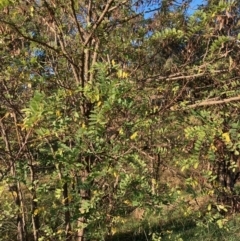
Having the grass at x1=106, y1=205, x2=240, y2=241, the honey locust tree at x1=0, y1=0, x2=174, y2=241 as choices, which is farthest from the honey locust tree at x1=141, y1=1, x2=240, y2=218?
the grass at x1=106, y1=205, x2=240, y2=241

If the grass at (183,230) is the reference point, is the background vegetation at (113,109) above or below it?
above

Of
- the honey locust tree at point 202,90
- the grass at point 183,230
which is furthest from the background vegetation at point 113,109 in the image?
the grass at point 183,230

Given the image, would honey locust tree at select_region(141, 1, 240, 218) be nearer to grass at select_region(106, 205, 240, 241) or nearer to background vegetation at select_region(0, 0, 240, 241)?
background vegetation at select_region(0, 0, 240, 241)

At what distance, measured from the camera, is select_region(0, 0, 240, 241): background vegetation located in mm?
2217

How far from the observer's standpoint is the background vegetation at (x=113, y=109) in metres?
2.22

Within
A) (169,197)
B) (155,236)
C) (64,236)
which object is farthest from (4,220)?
(169,197)

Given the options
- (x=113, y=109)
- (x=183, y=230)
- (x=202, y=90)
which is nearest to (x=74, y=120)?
Result: (x=113, y=109)

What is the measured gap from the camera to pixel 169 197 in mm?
2742

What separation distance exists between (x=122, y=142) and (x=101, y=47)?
2.93ft

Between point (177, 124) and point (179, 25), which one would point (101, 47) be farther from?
point (177, 124)

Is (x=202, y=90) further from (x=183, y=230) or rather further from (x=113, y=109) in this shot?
(x=183, y=230)

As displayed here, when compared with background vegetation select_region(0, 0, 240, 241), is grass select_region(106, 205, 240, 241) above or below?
below

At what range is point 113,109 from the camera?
2.10 metres

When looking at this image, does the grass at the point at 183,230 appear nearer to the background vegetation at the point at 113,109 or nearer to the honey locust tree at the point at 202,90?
the background vegetation at the point at 113,109
